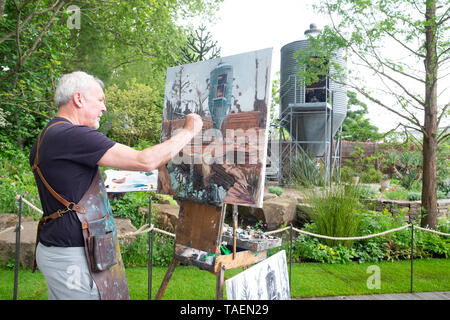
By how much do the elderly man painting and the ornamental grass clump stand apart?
13.8ft

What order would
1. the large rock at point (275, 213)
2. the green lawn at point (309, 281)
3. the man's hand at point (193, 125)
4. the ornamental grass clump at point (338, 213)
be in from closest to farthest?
the man's hand at point (193, 125) < the green lawn at point (309, 281) < the ornamental grass clump at point (338, 213) < the large rock at point (275, 213)

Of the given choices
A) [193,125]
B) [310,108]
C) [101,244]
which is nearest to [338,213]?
[193,125]

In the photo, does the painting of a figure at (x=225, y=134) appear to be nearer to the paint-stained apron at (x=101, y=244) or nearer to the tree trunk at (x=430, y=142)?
the paint-stained apron at (x=101, y=244)

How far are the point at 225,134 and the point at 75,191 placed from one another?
115cm

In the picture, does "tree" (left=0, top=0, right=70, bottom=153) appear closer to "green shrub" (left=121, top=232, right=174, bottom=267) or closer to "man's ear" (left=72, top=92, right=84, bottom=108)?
"green shrub" (left=121, top=232, right=174, bottom=267)

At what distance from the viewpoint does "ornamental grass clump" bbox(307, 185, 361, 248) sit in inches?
208

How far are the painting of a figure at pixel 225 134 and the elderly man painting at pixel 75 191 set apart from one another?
2.09 feet

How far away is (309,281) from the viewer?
A: 14.2 ft

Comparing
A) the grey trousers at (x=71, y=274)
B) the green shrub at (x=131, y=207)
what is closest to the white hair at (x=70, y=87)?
the grey trousers at (x=71, y=274)

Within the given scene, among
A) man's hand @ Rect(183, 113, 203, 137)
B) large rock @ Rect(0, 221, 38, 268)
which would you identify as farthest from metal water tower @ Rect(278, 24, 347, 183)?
man's hand @ Rect(183, 113, 203, 137)

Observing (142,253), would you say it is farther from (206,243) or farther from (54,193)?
(54,193)

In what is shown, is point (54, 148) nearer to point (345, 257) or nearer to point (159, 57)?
point (345, 257)

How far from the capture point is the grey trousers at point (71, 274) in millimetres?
1694
